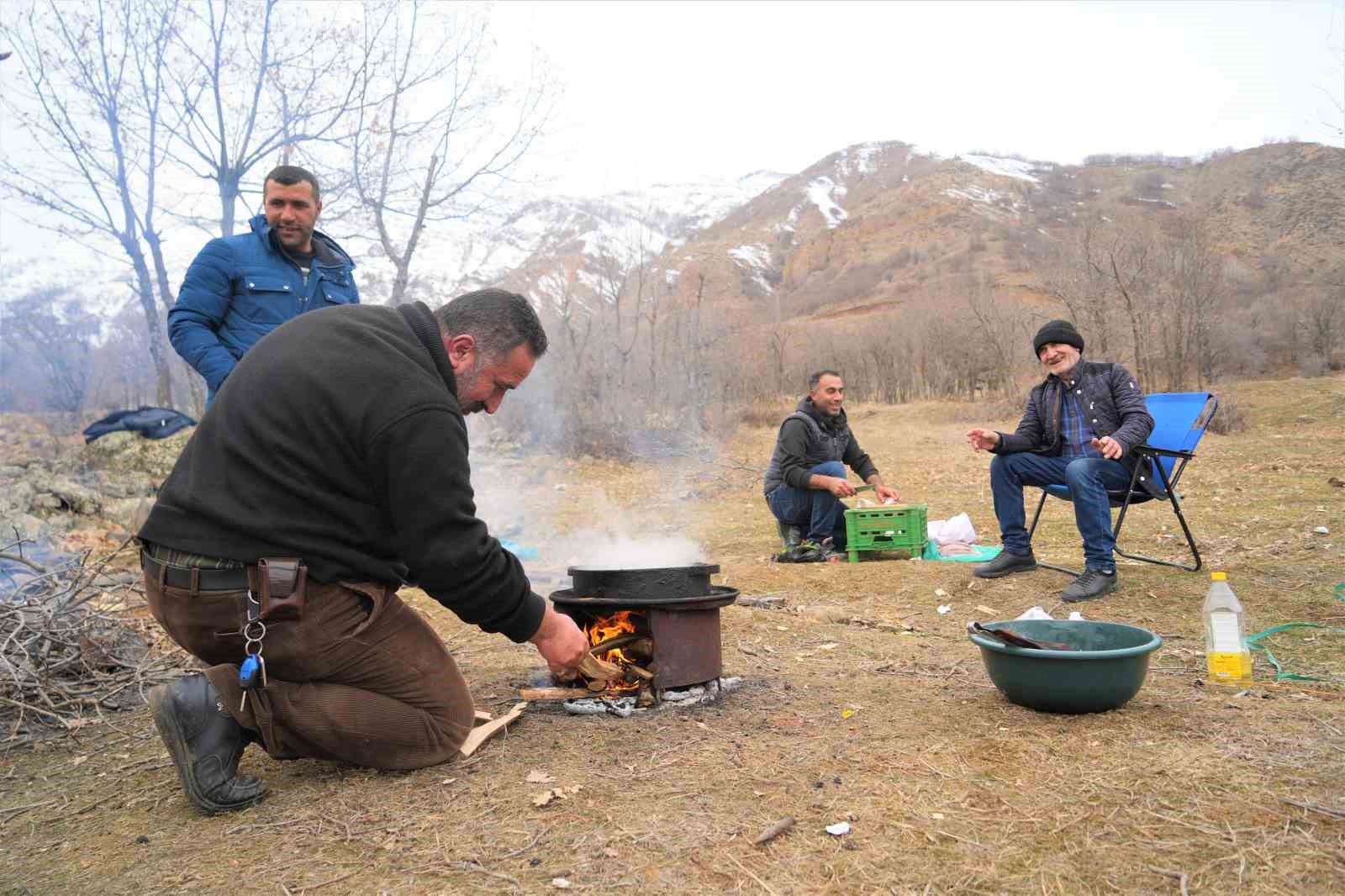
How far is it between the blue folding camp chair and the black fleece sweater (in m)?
4.07

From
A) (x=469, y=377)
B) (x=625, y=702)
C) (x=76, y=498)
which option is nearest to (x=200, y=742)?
(x=469, y=377)

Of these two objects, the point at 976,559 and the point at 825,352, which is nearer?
the point at 976,559

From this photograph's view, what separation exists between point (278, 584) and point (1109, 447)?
166 inches

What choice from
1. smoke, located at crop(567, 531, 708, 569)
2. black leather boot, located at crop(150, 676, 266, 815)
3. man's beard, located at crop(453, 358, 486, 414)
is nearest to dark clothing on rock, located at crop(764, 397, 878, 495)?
smoke, located at crop(567, 531, 708, 569)

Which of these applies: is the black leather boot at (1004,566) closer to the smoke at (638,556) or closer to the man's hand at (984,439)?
the man's hand at (984,439)

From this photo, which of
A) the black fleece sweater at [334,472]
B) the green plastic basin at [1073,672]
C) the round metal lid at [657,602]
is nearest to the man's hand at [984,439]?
the green plastic basin at [1073,672]

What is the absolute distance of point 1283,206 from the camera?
38406 millimetres

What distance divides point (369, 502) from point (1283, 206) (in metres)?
47.3

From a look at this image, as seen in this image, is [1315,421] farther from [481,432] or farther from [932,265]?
[932,265]

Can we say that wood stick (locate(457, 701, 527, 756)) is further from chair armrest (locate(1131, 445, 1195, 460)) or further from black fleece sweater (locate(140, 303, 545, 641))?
chair armrest (locate(1131, 445, 1195, 460))

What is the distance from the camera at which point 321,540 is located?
2369 mm

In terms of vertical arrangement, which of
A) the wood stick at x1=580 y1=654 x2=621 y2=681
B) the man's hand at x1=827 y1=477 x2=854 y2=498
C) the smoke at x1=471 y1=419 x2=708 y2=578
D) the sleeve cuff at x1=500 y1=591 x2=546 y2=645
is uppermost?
the sleeve cuff at x1=500 y1=591 x2=546 y2=645

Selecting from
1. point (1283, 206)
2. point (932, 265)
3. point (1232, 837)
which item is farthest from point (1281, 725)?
point (932, 265)

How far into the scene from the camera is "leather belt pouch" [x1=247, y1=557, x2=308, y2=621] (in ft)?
7.52
